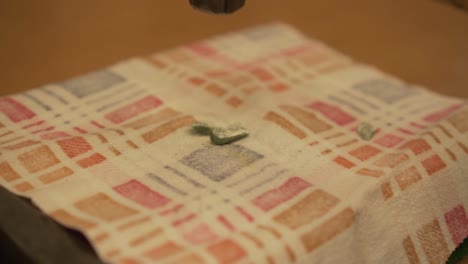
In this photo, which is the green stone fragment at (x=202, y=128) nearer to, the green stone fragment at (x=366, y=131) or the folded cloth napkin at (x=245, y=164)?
the folded cloth napkin at (x=245, y=164)

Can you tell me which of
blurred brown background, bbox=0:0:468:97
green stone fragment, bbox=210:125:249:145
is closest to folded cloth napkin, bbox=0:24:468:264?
green stone fragment, bbox=210:125:249:145

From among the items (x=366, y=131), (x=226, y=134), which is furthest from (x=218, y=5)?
(x=366, y=131)

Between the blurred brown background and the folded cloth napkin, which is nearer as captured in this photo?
the folded cloth napkin

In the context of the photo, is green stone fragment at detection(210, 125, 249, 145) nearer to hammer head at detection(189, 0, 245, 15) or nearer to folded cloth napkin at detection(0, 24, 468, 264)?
folded cloth napkin at detection(0, 24, 468, 264)

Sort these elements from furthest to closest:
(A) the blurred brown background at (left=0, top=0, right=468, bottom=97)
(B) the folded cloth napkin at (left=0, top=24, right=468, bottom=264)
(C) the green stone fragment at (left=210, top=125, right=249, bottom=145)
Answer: (A) the blurred brown background at (left=0, top=0, right=468, bottom=97) → (C) the green stone fragment at (left=210, top=125, right=249, bottom=145) → (B) the folded cloth napkin at (left=0, top=24, right=468, bottom=264)

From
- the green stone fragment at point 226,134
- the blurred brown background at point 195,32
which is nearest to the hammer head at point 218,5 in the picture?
the green stone fragment at point 226,134

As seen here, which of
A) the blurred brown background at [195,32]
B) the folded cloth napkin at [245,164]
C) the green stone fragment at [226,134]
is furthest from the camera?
the blurred brown background at [195,32]

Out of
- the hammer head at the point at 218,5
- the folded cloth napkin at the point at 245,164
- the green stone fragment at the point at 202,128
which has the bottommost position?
the folded cloth napkin at the point at 245,164
